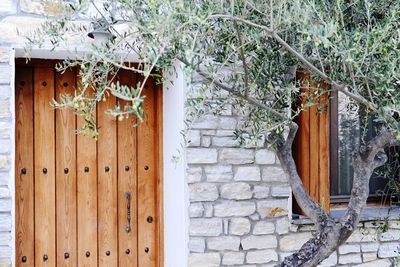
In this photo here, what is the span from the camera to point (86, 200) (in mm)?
3922

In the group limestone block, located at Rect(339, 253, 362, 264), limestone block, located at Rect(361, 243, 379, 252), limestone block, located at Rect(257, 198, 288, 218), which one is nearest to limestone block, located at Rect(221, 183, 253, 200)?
limestone block, located at Rect(257, 198, 288, 218)

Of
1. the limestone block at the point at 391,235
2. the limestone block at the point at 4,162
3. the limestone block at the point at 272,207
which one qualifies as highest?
the limestone block at the point at 4,162

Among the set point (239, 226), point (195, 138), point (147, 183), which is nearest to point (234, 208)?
point (239, 226)

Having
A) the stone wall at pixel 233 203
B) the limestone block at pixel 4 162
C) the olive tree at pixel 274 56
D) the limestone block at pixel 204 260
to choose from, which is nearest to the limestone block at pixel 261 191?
the stone wall at pixel 233 203

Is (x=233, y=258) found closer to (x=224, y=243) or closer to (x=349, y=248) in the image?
(x=224, y=243)

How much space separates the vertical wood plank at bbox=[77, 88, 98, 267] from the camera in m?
3.90

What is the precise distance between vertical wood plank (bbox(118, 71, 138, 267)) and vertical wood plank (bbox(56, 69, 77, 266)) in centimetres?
35

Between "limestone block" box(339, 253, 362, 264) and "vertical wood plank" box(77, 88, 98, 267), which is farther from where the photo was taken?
"limestone block" box(339, 253, 362, 264)

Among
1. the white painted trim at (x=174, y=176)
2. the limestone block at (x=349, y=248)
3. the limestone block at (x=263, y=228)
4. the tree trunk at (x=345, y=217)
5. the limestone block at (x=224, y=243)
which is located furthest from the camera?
the limestone block at (x=349, y=248)

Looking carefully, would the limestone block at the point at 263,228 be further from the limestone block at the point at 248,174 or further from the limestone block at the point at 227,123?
the limestone block at the point at 227,123

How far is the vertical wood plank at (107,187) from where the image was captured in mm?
3961

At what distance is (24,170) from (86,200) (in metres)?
0.50

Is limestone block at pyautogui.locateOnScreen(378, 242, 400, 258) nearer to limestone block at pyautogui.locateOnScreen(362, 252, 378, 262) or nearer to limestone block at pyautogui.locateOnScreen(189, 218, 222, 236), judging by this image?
limestone block at pyautogui.locateOnScreen(362, 252, 378, 262)

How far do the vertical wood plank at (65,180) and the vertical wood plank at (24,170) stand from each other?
0.19m
